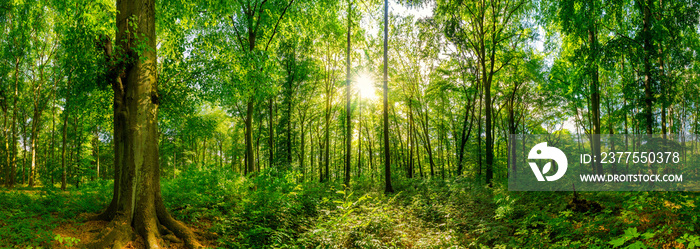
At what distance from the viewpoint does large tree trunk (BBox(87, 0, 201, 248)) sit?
5.03 metres

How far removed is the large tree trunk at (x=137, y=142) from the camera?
5.03 m

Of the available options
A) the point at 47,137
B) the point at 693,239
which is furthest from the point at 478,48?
the point at 47,137

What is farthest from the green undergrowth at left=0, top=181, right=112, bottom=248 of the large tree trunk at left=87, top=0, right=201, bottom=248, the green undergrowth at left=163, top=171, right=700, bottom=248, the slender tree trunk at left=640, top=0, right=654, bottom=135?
the slender tree trunk at left=640, top=0, right=654, bottom=135

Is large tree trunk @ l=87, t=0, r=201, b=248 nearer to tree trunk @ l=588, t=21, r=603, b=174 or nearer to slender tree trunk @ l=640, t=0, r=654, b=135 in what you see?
tree trunk @ l=588, t=21, r=603, b=174

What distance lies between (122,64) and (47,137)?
116 ft

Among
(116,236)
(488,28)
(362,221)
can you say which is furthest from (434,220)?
(488,28)

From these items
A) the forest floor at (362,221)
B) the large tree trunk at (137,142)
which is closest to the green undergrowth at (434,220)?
the forest floor at (362,221)

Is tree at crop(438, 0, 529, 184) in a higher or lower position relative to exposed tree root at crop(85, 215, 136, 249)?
higher

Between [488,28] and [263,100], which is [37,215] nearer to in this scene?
[263,100]

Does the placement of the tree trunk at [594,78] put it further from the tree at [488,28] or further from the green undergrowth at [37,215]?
the green undergrowth at [37,215]

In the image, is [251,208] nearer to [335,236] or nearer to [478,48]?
[335,236]

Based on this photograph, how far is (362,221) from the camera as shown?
7.12 meters

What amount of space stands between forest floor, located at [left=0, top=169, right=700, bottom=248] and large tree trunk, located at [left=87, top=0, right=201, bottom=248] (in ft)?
1.13

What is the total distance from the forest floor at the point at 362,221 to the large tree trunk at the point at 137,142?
0.34m
